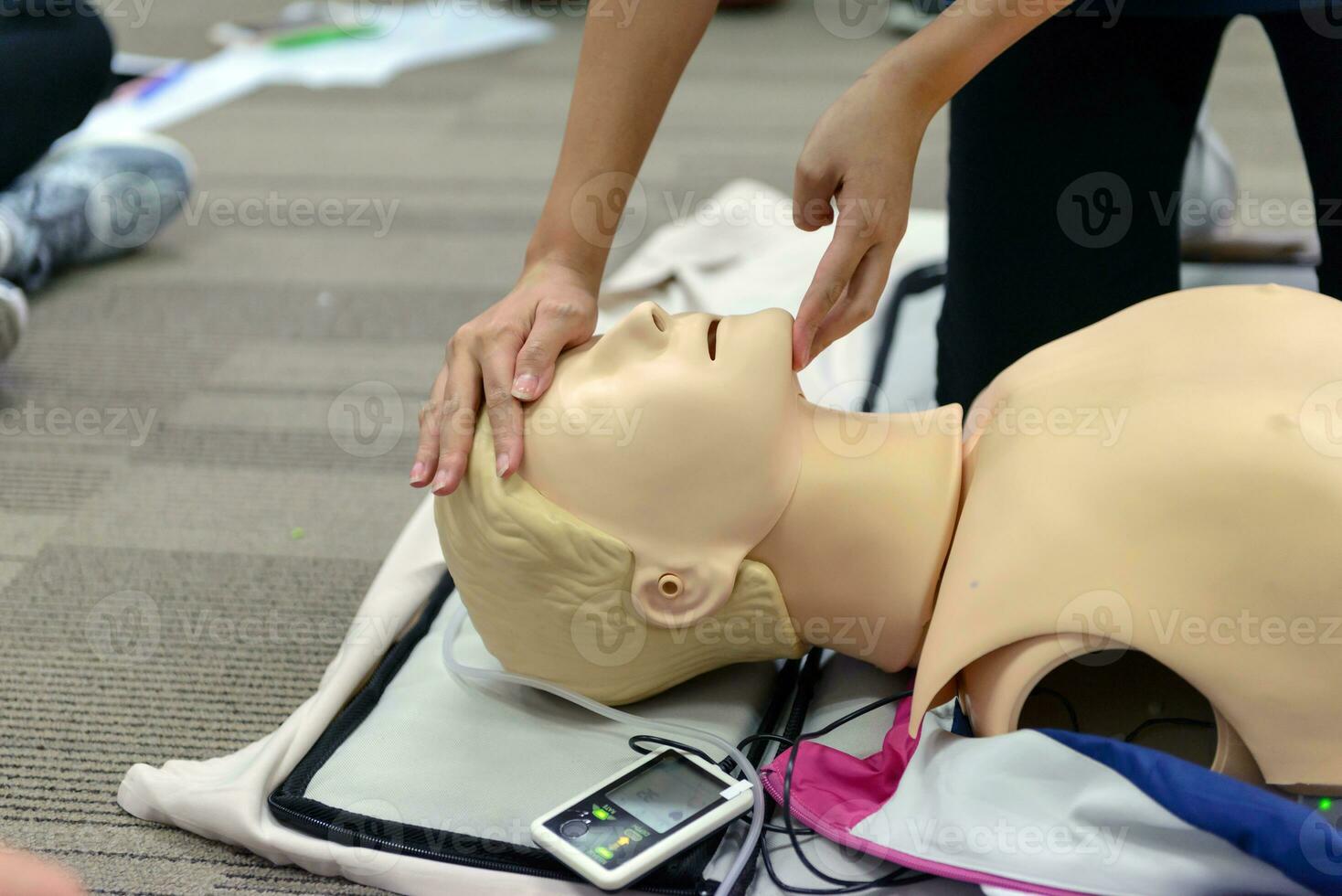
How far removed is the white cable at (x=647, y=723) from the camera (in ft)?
3.23

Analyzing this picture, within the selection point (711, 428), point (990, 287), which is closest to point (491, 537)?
point (711, 428)

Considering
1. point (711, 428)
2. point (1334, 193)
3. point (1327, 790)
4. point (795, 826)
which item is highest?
point (1334, 193)

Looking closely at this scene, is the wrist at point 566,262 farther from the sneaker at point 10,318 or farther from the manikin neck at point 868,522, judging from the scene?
the sneaker at point 10,318

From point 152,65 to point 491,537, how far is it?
125 inches

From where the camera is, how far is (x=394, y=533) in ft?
A: 5.34

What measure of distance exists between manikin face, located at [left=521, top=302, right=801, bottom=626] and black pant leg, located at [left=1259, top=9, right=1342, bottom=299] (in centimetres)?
72

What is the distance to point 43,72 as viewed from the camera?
2.26m

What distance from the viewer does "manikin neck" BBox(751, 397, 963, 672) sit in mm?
1032

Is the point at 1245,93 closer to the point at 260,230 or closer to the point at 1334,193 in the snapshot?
the point at 1334,193

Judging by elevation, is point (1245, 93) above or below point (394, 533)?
above

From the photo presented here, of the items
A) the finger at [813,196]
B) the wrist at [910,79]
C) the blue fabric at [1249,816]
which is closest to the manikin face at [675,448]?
the finger at [813,196]

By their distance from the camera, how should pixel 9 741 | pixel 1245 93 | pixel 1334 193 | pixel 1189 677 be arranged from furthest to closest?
pixel 1245 93
pixel 1334 193
pixel 9 741
pixel 1189 677

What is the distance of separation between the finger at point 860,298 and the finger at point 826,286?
0.04 feet

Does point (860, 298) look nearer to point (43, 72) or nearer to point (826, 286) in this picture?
point (826, 286)
